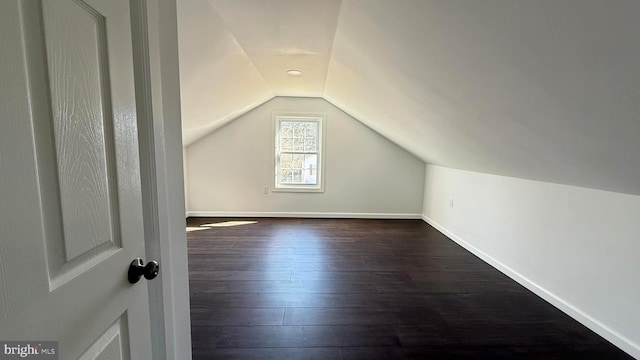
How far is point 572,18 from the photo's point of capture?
81cm

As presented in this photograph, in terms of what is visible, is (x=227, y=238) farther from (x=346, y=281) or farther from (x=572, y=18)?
(x=572, y=18)

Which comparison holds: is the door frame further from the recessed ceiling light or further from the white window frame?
the white window frame

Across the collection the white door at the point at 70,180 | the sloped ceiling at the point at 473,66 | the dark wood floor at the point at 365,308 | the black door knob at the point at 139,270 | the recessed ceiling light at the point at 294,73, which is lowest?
the dark wood floor at the point at 365,308

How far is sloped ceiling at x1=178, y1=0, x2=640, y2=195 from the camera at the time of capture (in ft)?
2.93

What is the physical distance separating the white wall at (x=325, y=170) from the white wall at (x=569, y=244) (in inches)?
62.0

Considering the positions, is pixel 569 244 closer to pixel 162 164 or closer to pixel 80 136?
pixel 162 164

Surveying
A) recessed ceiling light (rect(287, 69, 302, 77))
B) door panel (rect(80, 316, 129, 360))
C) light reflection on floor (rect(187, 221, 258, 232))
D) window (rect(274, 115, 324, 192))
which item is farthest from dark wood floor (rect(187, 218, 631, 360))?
recessed ceiling light (rect(287, 69, 302, 77))

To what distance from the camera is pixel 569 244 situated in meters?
1.98

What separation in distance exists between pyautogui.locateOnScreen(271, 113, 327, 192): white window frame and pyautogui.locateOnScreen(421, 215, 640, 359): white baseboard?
8.27 ft

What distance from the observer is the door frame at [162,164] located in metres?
0.85

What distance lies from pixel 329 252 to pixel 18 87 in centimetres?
290

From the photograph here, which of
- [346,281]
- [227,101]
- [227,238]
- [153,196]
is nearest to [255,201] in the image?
[227,238]

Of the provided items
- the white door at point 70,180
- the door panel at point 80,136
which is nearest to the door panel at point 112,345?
the white door at point 70,180

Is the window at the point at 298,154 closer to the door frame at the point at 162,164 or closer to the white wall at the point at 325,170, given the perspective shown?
the white wall at the point at 325,170
